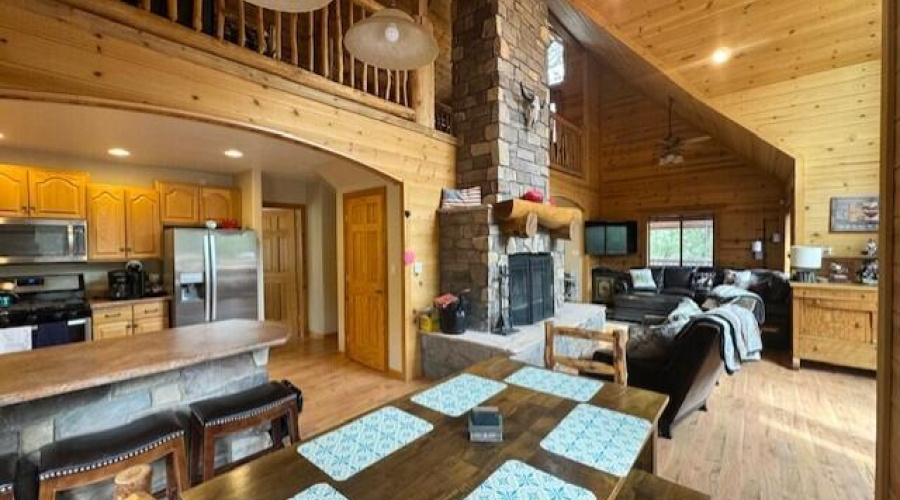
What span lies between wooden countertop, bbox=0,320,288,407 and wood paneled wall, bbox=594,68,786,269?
8.03 m

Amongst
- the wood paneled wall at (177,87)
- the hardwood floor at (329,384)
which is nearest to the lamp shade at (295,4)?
the wood paneled wall at (177,87)

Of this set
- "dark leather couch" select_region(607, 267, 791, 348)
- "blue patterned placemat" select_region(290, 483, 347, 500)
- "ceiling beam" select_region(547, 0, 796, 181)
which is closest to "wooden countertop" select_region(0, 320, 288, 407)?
"blue patterned placemat" select_region(290, 483, 347, 500)

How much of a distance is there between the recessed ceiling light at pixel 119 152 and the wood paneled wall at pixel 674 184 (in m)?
8.40

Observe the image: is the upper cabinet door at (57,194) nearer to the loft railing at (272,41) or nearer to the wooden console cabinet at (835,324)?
the loft railing at (272,41)

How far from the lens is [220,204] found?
486cm

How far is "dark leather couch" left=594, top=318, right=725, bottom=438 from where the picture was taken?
8.62 ft

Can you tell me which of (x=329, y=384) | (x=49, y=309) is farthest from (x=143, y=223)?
(x=329, y=384)

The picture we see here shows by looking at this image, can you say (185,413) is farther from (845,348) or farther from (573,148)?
(573,148)

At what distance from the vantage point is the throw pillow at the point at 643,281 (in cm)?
720

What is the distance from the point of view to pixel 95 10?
2102mm

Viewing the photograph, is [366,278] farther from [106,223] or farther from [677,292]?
[677,292]

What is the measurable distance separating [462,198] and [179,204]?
11.0 ft

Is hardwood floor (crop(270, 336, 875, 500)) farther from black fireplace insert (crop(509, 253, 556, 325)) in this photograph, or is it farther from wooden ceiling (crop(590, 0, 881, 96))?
wooden ceiling (crop(590, 0, 881, 96))

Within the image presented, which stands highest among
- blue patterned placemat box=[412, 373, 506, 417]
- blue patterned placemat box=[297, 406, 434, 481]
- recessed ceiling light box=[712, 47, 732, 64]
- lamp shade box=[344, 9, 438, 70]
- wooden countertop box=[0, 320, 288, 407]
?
recessed ceiling light box=[712, 47, 732, 64]
